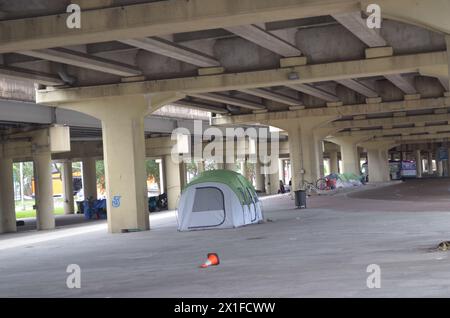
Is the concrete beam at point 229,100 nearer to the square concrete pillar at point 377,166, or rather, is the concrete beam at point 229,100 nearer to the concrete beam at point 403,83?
the concrete beam at point 403,83

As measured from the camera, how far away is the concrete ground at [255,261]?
38.6 feet

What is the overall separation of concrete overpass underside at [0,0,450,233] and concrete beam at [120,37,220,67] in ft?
0.18

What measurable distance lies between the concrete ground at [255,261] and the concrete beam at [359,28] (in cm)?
618

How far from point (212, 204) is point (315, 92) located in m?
12.9

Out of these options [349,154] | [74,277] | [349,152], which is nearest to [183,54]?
[74,277]

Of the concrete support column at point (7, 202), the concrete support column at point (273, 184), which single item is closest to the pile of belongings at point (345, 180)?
the concrete support column at point (273, 184)

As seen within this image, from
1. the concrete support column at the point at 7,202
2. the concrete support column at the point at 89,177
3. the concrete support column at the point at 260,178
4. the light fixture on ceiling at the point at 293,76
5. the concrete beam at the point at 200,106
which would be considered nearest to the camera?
the light fixture on ceiling at the point at 293,76

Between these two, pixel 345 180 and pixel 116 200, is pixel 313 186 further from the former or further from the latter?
pixel 116 200

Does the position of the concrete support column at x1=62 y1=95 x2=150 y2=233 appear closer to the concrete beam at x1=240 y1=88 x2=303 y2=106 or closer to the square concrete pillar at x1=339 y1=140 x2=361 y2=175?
the concrete beam at x1=240 y1=88 x2=303 y2=106

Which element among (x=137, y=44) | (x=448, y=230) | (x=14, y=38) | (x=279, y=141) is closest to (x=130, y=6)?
(x=14, y=38)

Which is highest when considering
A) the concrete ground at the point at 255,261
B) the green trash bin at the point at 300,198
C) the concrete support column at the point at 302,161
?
the concrete support column at the point at 302,161

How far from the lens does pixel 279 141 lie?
7931 centimetres

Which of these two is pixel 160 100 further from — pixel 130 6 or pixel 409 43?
pixel 130 6

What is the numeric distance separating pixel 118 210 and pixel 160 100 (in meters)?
4.80
